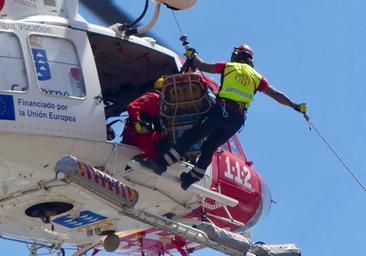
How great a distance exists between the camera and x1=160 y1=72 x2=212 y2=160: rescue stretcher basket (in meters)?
11.4

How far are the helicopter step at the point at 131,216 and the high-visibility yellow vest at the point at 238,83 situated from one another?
4.81ft

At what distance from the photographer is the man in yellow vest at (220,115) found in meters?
11.4

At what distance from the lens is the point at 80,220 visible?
12328 millimetres

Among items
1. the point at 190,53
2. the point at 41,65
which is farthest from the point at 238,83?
the point at 41,65

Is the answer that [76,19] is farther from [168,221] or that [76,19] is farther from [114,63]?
[168,221]

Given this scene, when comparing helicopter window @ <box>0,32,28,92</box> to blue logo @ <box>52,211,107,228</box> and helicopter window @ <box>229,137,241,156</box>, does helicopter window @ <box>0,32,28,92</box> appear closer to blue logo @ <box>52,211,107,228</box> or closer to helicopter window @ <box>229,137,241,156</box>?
blue logo @ <box>52,211,107,228</box>

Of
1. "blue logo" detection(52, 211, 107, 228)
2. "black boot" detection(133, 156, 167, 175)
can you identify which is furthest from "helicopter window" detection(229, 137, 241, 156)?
"blue logo" detection(52, 211, 107, 228)

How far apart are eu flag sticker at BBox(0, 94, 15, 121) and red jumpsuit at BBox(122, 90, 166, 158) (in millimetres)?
1965

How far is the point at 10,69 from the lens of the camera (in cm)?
1019

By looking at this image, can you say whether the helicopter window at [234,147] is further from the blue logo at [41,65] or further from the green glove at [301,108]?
the blue logo at [41,65]

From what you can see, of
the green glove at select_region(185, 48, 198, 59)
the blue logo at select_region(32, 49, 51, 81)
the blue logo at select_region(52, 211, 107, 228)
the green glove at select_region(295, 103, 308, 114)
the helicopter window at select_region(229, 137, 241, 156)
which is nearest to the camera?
the blue logo at select_region(32, 49, 51, 81)

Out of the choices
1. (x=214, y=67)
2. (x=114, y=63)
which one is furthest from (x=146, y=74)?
(x=214, y=67)

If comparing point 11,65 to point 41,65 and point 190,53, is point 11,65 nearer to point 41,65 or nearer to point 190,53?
point 41,65

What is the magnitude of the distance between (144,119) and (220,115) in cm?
114
